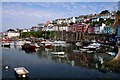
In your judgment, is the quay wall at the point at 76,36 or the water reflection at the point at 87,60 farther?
the quay wall at the point at 76,36

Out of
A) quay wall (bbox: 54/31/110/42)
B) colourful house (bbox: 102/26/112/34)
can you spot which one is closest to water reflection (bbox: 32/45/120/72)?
quay wall (bbox: 54/31/110/42)

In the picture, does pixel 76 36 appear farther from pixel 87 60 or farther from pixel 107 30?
pixel 87 60

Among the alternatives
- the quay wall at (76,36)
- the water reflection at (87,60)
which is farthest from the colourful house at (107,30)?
the water reflection at (87,60)

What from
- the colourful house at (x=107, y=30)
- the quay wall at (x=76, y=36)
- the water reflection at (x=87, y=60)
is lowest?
the water reflection at (x=87, y=60)

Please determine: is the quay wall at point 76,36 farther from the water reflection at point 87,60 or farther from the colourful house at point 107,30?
the water reflection at point 87,60

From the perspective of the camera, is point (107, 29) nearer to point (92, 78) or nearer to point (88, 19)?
A: point (88, 19)

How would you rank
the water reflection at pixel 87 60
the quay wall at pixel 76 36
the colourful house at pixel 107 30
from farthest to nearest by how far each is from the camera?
the quay wall at pixel 76 36 < the colourful house at pixel 107 30 < the water reflection at pixel 87 60

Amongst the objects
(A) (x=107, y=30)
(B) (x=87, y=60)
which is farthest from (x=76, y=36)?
(B) (x=87, y=60)

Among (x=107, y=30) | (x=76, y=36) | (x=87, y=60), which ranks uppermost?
(x=107, y=30)

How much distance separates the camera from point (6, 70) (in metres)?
6.49

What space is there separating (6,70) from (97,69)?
88.1 inches

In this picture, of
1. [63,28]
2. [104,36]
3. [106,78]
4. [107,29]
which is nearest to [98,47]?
[104,36]

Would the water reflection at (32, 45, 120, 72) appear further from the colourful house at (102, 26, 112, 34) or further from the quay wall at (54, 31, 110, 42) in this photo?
the colourful house at (102, 26, 112, 34)

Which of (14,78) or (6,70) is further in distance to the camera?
(6,70)
